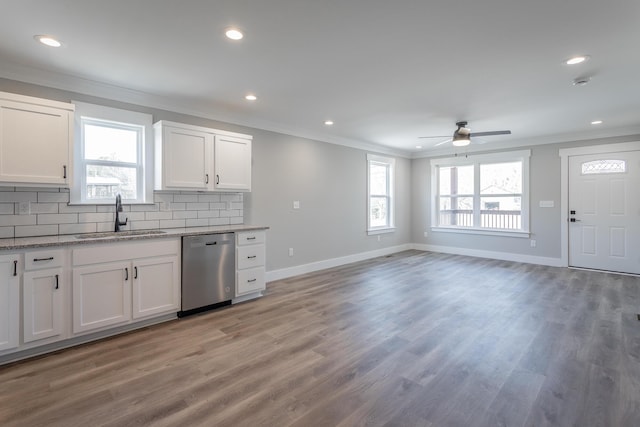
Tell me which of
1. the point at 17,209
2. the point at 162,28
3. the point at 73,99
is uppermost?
the point at 162,28

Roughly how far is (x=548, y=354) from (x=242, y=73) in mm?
3735

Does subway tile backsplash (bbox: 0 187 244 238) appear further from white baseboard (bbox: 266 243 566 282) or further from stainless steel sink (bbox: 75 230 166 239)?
white baseboard (bbox: 266 243 566 282)

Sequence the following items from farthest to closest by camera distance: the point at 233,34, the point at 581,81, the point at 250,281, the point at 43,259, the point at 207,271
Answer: the point at 250,281 < the point at 207,271 < the point at 581,81 < the point at 43,259 < the point at 233,34

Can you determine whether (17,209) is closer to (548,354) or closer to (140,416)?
(140,416)

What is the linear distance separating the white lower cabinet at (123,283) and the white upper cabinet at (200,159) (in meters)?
0.81

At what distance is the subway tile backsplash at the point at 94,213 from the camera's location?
117 inches

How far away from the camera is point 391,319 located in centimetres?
340

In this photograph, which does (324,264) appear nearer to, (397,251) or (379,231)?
(379,231)

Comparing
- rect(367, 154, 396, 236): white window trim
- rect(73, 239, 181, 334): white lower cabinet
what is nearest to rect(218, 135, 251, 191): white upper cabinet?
rect(73, 239, 181, 334): white lower cabinet

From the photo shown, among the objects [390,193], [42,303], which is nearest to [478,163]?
[390,193]

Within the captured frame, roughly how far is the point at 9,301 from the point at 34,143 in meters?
1.34

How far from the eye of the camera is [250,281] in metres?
4.09

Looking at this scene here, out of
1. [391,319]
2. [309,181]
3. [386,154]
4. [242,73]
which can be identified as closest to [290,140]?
[309,181]

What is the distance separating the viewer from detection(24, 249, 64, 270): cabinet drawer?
2.56 meters
